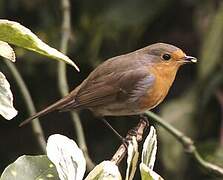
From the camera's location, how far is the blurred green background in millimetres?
3738

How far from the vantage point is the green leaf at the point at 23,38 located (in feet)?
3.46

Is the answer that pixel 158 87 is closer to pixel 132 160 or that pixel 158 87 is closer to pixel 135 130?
pixel 135 130

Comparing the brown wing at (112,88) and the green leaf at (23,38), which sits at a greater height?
the green leaf at (23,38)

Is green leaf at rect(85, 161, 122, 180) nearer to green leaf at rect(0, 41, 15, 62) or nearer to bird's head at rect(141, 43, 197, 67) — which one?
green leaf at rect(0, 41, 15, 62)

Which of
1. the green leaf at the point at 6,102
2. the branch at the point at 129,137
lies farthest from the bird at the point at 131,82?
the green leaf at the point at 6,102

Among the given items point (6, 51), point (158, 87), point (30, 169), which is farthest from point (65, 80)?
point (6, 51)

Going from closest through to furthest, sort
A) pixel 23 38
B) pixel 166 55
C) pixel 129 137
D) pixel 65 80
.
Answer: pixel 23 38 → pixel 129 137 → pixel 65 80 → pixel 166 55

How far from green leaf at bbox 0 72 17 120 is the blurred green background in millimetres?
2516

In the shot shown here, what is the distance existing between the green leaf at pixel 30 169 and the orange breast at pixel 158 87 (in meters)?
1.71

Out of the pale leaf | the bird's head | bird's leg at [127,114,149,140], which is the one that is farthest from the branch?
the bird's head

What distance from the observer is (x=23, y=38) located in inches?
41.8

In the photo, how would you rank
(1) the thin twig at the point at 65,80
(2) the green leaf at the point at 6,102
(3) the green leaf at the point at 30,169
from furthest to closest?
(1) the thin twig at the point at 65,80 < (3) the green leaf at the point at 30,169 < (2) the green leaf at the point at 6,102

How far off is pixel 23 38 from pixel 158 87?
78.2 inches

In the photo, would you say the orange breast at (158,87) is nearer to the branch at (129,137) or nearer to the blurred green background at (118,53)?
the branch at (129,137)
